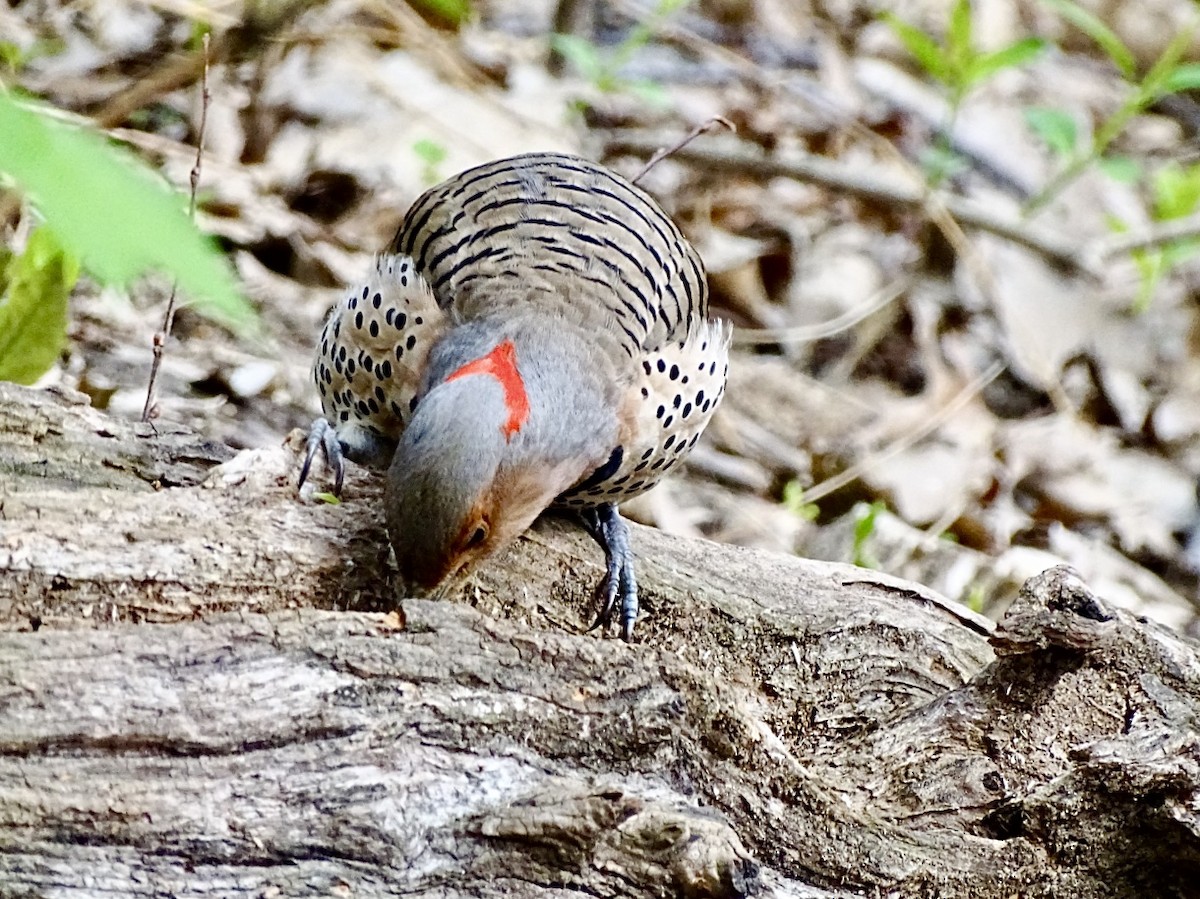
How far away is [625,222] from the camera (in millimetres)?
3600

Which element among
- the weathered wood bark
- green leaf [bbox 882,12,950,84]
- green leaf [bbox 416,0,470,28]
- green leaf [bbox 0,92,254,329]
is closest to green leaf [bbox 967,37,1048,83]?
green leaf [bbox 882,12,950,84]

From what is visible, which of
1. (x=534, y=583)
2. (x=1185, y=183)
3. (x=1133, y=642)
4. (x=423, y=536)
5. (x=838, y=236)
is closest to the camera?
(x=423, y=536)

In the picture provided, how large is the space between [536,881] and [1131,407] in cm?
566

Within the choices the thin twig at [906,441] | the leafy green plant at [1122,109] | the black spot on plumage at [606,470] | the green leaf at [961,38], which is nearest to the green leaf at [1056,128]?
the leafy green plant at [1122,109]

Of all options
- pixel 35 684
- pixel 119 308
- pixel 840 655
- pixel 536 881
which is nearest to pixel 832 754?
pixel 840 655

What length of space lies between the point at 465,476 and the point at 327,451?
21.4 inches

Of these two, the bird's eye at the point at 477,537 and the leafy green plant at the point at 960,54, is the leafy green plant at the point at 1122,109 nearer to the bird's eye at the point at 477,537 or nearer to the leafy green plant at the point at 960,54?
the leafy green plant at the point at 960,54

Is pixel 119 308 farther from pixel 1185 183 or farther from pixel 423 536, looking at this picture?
pixel 1185 183

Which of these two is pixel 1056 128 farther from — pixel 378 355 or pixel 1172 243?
pixel 378 355

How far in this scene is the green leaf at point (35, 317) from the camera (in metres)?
3.18

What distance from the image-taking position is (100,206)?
3.29 feet

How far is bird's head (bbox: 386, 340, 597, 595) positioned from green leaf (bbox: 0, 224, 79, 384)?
1034mm

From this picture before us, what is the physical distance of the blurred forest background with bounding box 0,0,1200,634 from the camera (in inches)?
199

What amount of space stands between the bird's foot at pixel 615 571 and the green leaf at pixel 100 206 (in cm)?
183
